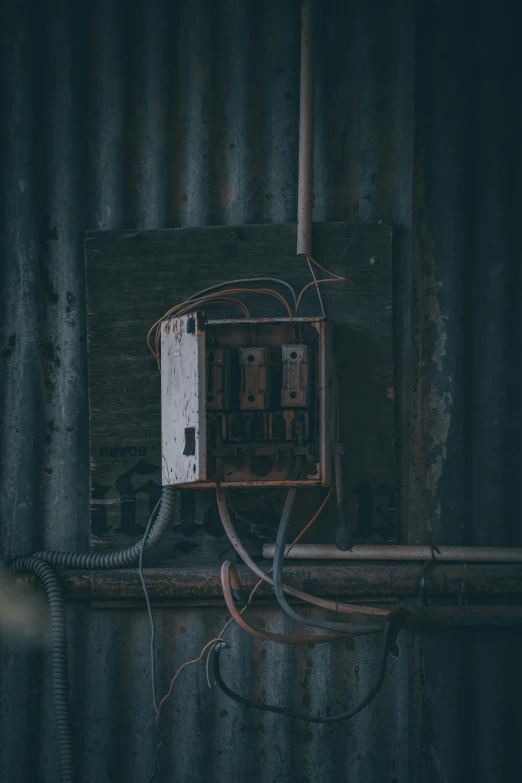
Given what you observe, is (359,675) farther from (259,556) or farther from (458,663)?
(259,556)

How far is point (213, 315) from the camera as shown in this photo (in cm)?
294

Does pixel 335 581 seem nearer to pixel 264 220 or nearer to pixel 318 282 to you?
pixel 318 282

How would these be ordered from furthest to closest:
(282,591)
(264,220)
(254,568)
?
(264,220), (254,568), (282,591)

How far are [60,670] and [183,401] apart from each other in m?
1.10

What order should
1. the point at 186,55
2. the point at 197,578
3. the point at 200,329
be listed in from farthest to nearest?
the point at 186,55 → the point at 197,578 → the point at 200,329

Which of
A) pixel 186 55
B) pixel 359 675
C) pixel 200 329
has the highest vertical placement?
pixel 186 55

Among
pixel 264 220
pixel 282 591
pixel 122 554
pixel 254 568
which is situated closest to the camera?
pixel 282 591

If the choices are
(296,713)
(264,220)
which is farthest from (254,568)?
(264,220)

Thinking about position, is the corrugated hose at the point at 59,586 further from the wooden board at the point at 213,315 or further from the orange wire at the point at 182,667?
the orange wire at the point at 182,667

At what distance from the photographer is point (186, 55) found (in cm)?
301

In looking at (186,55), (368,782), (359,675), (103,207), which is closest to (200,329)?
(103,207)

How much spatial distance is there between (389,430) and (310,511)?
1.39 ft

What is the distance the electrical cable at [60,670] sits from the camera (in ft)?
9.15

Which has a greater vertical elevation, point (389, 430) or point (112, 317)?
point (112, 317)
